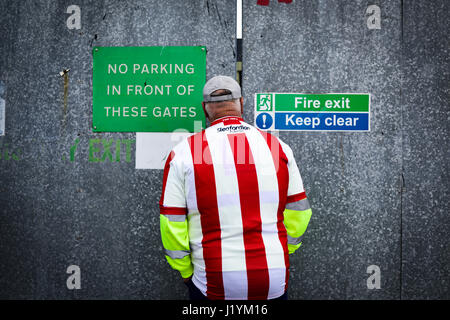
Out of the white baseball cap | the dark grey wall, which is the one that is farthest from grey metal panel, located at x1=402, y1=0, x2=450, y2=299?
the white baseball cap

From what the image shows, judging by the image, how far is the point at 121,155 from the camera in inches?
98.3

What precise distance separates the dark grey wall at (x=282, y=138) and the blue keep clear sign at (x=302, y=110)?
0.22ft

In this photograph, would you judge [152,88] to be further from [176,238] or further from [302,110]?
[176,238]

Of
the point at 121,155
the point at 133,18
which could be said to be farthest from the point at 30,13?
the point at 121,155

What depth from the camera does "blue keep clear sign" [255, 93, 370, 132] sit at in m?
2.45

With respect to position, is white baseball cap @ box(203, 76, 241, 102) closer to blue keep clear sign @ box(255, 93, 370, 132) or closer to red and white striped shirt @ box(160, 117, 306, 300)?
red and white striped shirt @ box(160, 117, 306, 300)

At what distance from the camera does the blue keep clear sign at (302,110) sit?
96.5 inches

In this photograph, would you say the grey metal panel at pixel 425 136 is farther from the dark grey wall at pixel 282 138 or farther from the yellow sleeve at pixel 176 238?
the yellow sleeve at pixel 176 238

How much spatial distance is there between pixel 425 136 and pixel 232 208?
177 centimetres

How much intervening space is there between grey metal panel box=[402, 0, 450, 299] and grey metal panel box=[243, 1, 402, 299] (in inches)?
3.3

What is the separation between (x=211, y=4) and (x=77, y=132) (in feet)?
4.62

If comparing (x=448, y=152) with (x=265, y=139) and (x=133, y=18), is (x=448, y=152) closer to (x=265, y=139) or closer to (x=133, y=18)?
(x=265, y=139)

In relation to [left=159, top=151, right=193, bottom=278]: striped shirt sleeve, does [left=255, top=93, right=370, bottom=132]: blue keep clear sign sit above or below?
above

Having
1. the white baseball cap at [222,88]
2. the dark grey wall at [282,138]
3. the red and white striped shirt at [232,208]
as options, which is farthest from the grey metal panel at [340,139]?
the red and white striped shirt at [232,208]
